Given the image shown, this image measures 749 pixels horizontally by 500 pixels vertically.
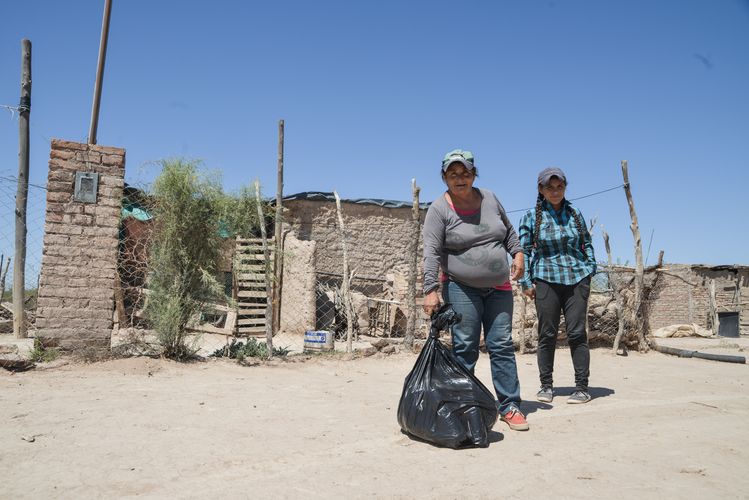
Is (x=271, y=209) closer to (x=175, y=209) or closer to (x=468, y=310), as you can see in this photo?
(x=175, y=209)

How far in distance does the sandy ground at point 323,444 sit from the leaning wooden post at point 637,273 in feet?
10.3

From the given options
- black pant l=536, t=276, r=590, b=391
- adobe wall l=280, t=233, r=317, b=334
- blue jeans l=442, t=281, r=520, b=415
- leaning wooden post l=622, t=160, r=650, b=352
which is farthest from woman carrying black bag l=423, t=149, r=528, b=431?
adobe wall l=280, t=233, r=317, b=334

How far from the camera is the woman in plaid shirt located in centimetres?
393

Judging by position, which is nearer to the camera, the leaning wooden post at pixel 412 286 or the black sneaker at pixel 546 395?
the black sneaker at pixel 546 395

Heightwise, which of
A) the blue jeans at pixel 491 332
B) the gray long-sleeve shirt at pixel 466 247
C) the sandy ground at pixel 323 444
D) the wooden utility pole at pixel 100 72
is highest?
the wooden utility pole at pixel 100 72

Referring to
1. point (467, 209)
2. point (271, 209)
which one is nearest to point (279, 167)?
point (271, 209)

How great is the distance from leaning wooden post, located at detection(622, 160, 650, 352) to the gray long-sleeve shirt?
18.1ft

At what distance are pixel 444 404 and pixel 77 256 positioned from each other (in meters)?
4.52

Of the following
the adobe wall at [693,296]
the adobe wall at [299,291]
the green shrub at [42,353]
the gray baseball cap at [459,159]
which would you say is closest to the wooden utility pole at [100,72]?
the adobe wall at [299,291]

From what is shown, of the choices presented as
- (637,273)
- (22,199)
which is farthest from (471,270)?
(22,199)

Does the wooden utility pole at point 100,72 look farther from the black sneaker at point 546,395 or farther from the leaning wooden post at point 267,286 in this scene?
the black sneaker at point 546,395

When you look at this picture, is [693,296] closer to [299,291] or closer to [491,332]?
[299,291]

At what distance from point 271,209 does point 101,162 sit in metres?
2.57

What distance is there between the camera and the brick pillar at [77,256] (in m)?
5.55
